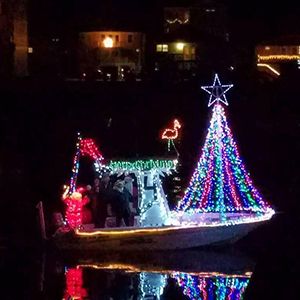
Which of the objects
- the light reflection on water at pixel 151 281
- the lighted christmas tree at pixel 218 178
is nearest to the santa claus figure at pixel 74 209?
the light reflection on water at pixel 151 281

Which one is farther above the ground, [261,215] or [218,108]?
[218,108]

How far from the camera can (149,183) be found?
21.9 m

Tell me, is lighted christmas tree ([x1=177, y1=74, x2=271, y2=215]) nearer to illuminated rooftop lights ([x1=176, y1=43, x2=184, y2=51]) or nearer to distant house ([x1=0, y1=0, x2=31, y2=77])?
distant house ([x1=0, y1=0, x2=31, y2=77])

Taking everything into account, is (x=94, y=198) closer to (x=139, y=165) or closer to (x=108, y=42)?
(x=139, y=165)

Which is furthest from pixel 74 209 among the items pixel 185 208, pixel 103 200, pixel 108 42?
pixel 108 42

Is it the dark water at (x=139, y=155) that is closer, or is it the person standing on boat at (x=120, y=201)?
the dark water at (x=139, y=155)

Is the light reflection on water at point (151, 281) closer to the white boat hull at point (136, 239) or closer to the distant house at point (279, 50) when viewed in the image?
the white boat hull at point (136, 239)

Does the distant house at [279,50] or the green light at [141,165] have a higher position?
the distant house at [279,50]

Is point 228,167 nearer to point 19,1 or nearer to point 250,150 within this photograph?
point 250,150

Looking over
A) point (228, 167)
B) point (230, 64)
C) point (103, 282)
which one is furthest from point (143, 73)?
point (103, 282)

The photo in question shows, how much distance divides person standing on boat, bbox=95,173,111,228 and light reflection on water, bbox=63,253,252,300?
148 centimetres

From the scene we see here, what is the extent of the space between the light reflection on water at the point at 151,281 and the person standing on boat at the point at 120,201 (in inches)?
53.5

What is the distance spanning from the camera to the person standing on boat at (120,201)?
21312mm

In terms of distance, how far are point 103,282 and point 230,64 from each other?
3675cm
